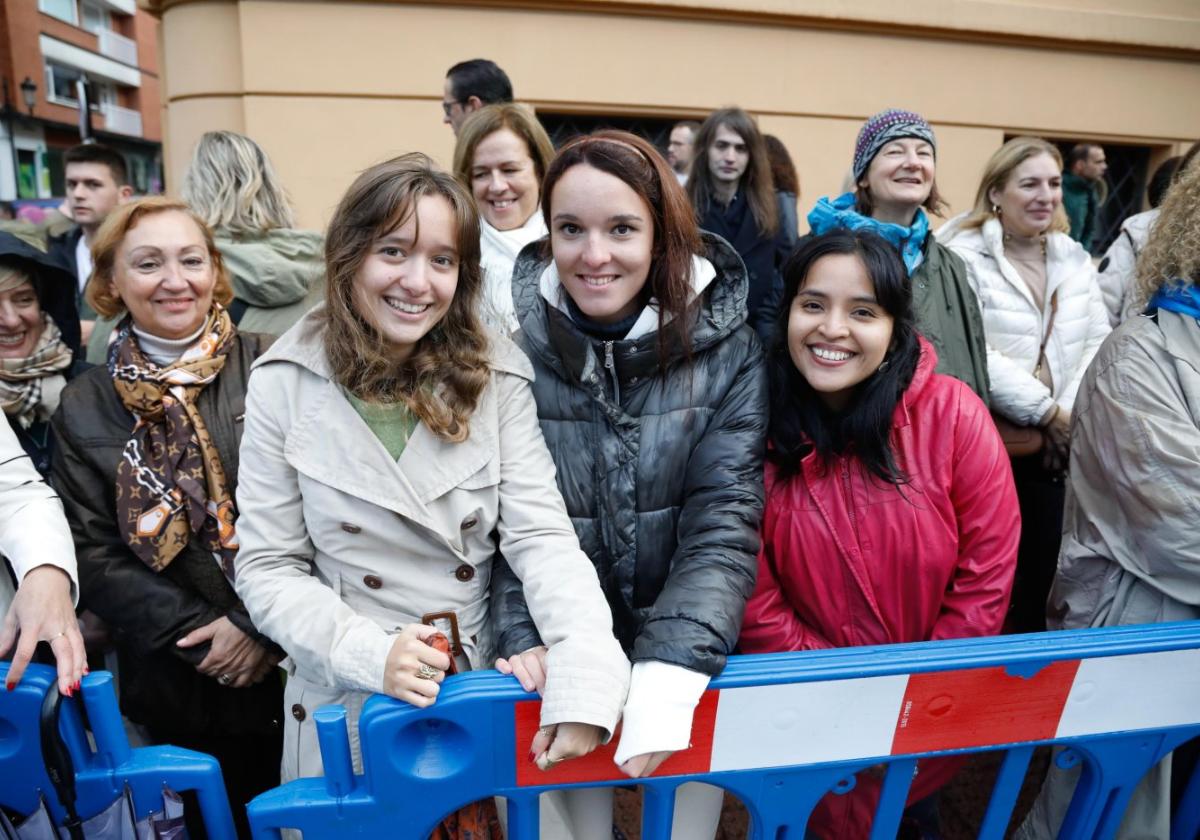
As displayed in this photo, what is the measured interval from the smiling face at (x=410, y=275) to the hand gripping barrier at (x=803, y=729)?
2.38 ft

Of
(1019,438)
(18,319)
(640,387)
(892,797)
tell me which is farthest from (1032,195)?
(18,319)

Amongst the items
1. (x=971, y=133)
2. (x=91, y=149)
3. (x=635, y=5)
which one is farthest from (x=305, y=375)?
(x=971, y=133)

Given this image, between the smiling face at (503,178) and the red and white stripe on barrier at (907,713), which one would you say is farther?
the smiling face at (503,178)

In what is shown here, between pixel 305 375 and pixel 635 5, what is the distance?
5.77 m

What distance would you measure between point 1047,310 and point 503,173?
6.72ft

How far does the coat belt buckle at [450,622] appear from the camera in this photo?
1.60m

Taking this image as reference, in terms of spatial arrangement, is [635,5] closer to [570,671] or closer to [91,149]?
[91,149]

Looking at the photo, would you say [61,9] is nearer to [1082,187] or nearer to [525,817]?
[1082,187]

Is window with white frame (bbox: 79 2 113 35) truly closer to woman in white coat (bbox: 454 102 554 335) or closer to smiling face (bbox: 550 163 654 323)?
woman in white coat (bbox: 454 102 554 335)

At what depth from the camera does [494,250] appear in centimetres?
277

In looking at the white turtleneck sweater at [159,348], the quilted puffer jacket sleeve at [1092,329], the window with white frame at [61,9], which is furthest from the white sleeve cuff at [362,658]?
the window with white frame at [61,9]

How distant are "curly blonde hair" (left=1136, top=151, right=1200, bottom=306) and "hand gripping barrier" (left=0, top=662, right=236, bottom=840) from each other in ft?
7.82

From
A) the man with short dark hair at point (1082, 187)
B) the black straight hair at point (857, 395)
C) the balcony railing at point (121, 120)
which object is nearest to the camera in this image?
the black straight hair at point (857, 395)

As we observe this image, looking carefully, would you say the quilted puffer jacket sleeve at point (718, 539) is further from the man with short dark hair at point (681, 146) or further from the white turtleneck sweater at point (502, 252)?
the man with short dark hair at point (681, 146)
